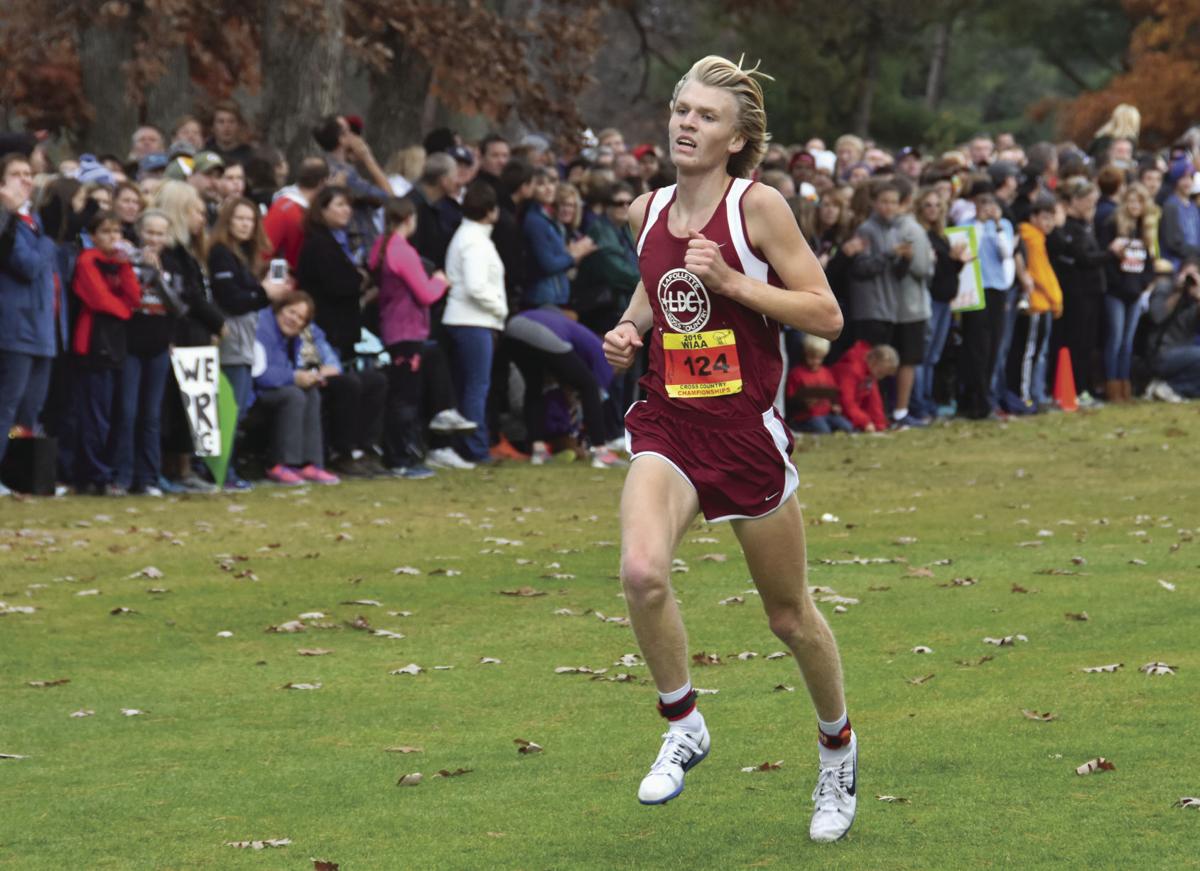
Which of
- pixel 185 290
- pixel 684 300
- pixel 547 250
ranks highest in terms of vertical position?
pixel 684 300

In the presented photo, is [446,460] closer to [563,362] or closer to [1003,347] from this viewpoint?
[563,362]

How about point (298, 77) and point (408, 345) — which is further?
point (298, 77)

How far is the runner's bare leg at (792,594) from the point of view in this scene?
626cm

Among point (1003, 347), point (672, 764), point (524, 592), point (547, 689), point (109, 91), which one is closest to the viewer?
point (672, 764)

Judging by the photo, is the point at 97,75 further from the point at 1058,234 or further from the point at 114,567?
the point at 114,567

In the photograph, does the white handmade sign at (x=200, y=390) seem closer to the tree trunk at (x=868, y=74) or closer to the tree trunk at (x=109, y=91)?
the tree trunk at (x=109, y=91)

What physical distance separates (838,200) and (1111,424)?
3.82m

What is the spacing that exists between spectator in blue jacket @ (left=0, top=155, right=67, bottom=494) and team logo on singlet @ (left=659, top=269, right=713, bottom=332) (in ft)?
29.2

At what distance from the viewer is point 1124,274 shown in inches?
945

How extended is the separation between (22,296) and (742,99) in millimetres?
9306

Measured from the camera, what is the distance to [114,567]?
12.4m

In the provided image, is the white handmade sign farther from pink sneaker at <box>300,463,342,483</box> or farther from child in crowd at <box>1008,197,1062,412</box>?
child in crowd at <box>1008,197,1062,412</box>

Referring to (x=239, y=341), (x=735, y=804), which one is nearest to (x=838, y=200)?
(x=239, y=341)

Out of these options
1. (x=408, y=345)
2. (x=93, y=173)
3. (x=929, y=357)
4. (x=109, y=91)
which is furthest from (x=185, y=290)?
(x=109, y=91)
